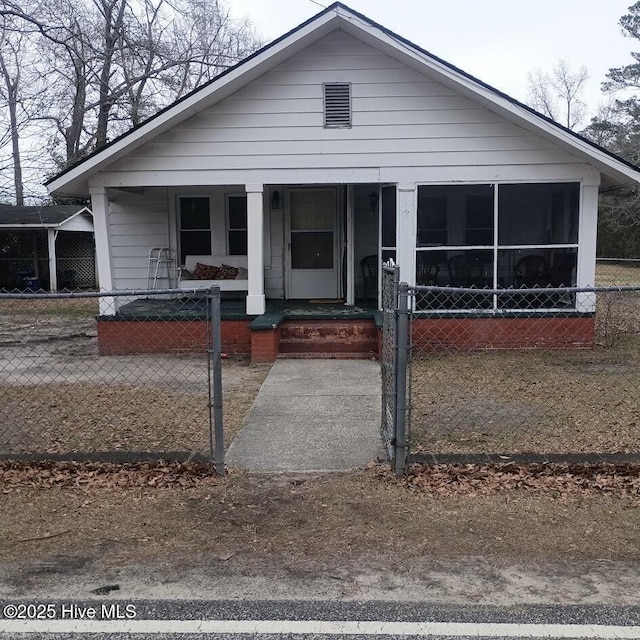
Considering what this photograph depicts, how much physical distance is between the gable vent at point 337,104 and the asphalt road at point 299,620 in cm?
866

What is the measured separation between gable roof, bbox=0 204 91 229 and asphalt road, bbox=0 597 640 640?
22.8 meters

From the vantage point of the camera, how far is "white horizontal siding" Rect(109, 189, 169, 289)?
13.4 meters

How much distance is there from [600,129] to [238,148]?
36.6 metres

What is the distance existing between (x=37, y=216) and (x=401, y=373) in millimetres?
23986

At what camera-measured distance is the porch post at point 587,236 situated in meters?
10.6

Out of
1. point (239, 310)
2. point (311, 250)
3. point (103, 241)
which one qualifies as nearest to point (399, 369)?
point (239, 310)

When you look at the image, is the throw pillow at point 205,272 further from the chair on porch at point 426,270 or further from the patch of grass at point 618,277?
the patch of grass at point 618,277

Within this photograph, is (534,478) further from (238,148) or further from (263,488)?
(238,148)

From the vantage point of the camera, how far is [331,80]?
10.5 m

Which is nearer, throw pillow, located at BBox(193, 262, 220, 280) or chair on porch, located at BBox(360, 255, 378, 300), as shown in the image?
chair on porch, located at BBox(360, 255, 378, 300)

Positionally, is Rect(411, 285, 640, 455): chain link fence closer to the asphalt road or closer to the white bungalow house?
the white bungalow house

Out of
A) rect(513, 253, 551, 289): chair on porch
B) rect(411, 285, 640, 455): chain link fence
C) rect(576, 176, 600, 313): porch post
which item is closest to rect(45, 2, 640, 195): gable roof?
rect(576, 176, 600, 313): porch post

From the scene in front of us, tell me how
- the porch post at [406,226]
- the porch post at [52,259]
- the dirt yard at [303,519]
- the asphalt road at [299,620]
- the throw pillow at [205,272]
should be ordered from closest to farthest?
the asphalt road at [299,620], the dirt yard at [303,519], the porch post at [406,226], the throw pillow at [205,272], the porch post at [52,259]

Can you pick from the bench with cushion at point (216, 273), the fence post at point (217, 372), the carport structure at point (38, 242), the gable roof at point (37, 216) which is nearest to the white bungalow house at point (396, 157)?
the bench with cushion at point (216, 273)
